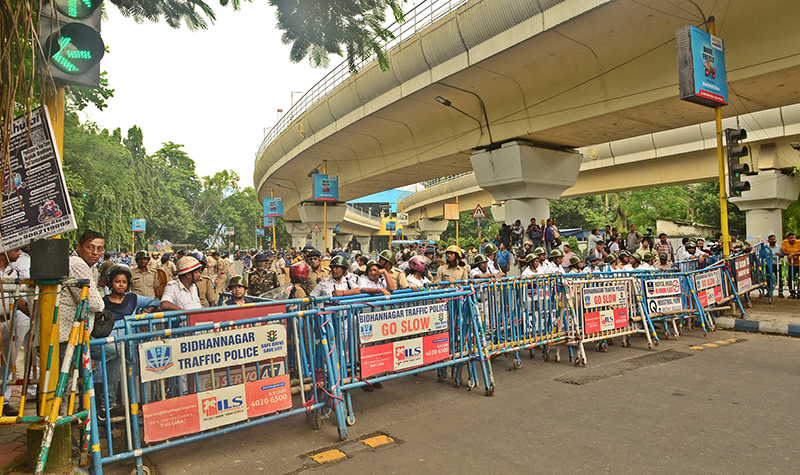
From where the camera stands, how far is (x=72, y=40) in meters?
3.75

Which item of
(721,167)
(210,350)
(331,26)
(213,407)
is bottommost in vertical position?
(213,407)

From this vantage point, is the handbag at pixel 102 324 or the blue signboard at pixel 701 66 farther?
the blue signboard at pixel 701 66

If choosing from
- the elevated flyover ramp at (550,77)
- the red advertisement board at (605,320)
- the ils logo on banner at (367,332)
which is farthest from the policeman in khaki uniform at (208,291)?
the elevated flyover ramp at (550,77)

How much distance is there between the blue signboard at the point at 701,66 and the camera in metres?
9.23

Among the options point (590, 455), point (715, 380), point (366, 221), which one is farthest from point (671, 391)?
point (366, 221)

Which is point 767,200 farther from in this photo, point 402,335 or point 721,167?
point 402,335

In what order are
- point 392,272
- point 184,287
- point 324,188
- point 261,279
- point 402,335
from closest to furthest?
1. point 402,335
2. point 184,287
3. point 392,272
4. point 261,279
5. point 324,188

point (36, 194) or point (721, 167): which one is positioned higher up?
point (721, 167)

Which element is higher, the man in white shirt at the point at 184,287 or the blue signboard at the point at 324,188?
the blue signboard at the point at 324,188

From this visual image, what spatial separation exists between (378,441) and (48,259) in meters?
3.02

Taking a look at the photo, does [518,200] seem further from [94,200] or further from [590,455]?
[94,200]

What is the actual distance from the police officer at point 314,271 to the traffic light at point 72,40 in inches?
180

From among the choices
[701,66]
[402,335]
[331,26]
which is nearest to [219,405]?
[402,335]

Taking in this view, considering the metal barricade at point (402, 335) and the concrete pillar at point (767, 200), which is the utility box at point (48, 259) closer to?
the metal barricade at point (402, 335)
